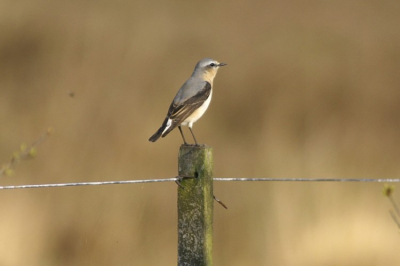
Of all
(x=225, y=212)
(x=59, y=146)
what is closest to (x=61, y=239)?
(x=59, y=146)

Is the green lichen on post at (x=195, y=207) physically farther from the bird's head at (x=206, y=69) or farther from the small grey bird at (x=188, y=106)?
the bird's head at (x=206, y=69)

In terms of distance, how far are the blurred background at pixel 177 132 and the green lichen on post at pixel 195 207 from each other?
2.58m

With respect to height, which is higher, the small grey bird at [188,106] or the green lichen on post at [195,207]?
the small grey bird at [188,106]

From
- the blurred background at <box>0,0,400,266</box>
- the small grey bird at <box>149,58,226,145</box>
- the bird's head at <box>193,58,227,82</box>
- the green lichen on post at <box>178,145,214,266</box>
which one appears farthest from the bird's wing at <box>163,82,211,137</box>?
the green lichen on post at <box>178,145,214,266</box>

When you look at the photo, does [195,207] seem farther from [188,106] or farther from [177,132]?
[177,132]

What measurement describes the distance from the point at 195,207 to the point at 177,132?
3.35m

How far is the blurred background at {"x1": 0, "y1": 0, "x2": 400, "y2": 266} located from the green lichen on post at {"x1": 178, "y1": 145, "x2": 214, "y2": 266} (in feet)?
8.47

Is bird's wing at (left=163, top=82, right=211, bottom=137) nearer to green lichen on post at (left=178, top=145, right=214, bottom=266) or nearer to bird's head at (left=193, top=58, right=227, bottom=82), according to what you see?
bird's head at (left=193, top=58, right=227, bottom=82)

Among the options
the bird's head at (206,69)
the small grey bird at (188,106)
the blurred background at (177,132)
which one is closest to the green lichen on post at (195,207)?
the small grey bird at (188,106)

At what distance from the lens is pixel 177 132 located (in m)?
7.55

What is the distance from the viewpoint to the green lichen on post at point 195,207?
13.8 feet

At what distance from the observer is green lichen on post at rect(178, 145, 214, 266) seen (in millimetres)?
4207

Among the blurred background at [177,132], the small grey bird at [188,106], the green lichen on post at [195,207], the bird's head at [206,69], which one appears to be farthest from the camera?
the bird's head at [206,69]

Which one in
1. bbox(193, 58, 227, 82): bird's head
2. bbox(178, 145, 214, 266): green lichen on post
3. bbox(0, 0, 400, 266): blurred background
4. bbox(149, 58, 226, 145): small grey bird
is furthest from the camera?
bbox(193, 58, 227, 82): bird's head
